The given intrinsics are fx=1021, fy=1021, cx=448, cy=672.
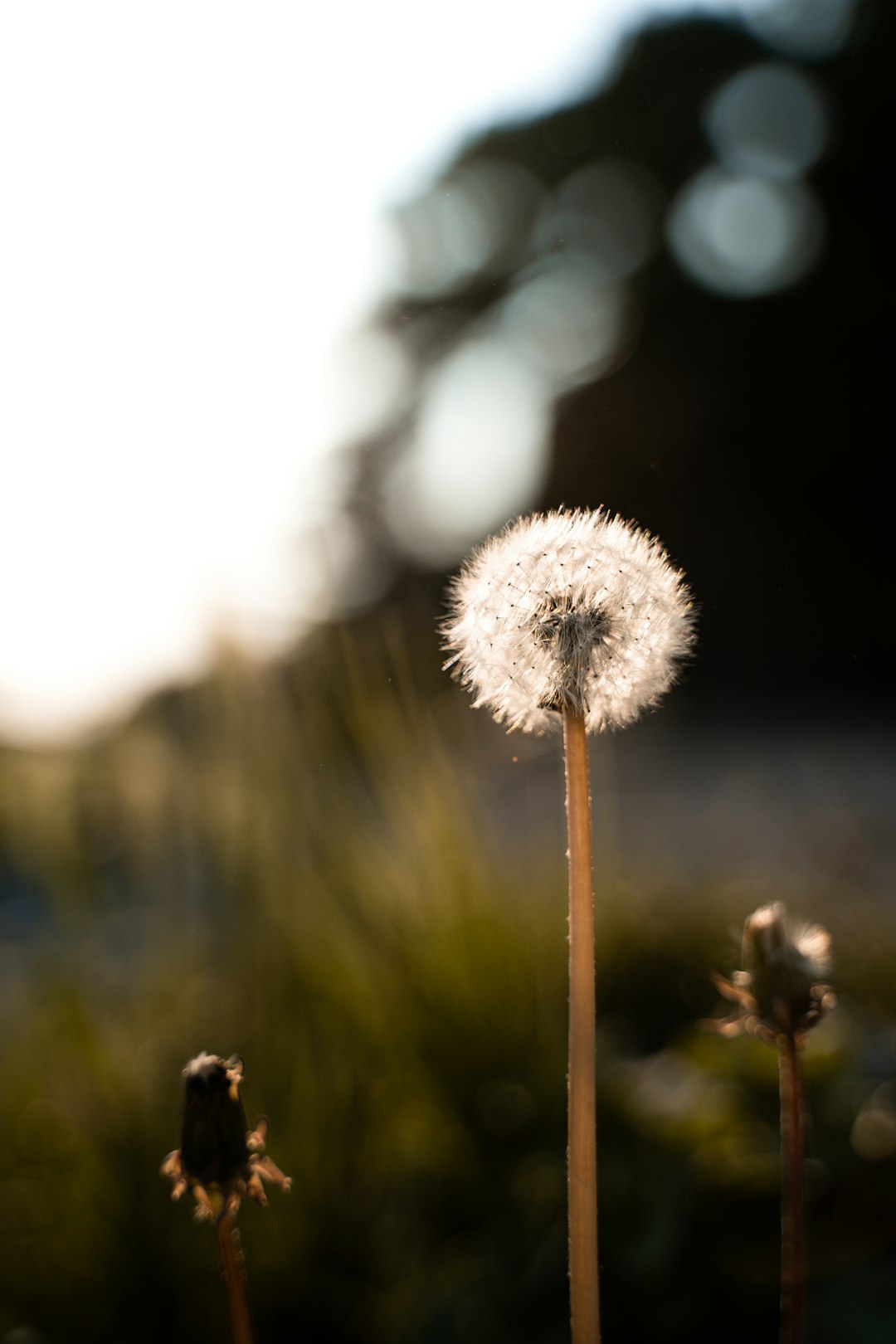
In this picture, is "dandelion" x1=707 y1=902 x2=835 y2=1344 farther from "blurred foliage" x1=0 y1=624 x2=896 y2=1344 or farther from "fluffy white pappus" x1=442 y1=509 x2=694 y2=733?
"blurred foliage" x1=0 y1=624 x2=896 y2=1344

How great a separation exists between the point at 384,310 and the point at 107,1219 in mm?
2401

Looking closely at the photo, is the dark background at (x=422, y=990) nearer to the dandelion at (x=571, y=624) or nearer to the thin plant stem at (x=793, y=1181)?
the dandelion at (x=571, y=624)

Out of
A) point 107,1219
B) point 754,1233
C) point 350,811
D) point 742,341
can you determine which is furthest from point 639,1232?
point 742,341

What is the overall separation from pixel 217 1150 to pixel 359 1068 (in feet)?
4.54

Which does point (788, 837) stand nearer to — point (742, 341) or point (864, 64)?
point (742, 341)

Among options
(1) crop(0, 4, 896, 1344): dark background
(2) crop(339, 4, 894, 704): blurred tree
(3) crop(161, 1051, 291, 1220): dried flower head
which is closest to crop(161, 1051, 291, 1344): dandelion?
(3) crop(161, 1051, 291, 1220): dried flower head

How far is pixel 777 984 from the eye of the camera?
85cm

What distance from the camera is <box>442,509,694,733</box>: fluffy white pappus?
0.77 metres

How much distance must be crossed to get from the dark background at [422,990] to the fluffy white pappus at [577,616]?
0.07m

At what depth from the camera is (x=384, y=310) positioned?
3.01 m

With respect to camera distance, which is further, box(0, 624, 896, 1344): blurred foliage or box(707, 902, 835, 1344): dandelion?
box(0, 624, 896, 1344): blurred foliage

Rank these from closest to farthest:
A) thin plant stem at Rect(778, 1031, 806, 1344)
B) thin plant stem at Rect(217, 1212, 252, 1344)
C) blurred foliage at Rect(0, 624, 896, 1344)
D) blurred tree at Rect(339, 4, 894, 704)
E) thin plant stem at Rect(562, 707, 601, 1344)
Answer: thin plant stem at Rect(562, 707, 601, 1344)
thin plant stem at Rect(217, 1212, 252, 1344)
thin plant stem at Rect(778, 1031, 806, 1344)
blurred foliage at Rect(0, 624, 896, 1344)
blurred tree at Rect(339, 4, 894, 704)

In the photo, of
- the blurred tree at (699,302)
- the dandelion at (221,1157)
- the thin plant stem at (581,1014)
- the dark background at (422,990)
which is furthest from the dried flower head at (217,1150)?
the blurred tree at (699,302)

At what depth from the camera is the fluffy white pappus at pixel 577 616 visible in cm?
77
